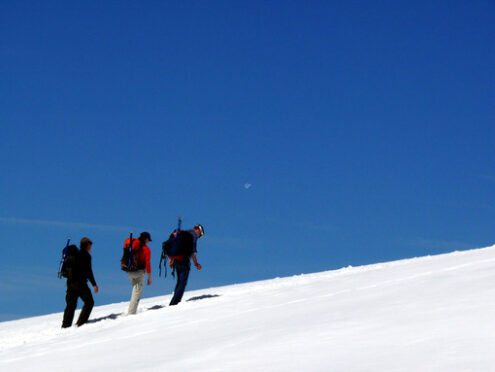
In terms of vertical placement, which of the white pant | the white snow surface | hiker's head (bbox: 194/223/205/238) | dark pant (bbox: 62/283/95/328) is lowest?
the white snow surface

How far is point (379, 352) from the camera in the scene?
625 centimetres

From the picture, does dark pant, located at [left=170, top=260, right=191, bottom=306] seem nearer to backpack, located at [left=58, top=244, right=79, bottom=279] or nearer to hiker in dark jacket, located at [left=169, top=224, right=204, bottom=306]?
hiker in dark jacket, located at [left=169, top=224, right=204, bottom=306]

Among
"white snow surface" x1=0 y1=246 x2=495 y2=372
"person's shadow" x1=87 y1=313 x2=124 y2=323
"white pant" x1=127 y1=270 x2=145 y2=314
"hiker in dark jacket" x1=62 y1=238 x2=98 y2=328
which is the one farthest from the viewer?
"person's shadow" x1=87 y1=313 x2=124 y2=323

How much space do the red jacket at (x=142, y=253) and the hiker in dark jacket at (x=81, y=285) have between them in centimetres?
82

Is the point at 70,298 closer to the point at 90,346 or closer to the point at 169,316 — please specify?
the point at 169,316

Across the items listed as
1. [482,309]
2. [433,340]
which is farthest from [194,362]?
[482,309]

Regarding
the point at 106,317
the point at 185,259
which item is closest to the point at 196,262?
the point at 185,259

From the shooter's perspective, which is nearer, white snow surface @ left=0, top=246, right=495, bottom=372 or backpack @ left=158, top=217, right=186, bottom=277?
white snow surface @ left=0, top=246, right=495, bottom=372

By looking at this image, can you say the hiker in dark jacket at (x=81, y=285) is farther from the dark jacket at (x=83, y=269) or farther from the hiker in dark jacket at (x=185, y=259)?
the hiker in dark jacket at (x=185, y=259)

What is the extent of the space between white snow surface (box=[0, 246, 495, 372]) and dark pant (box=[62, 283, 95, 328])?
28 cm

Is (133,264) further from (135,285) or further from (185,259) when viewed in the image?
(185,259)

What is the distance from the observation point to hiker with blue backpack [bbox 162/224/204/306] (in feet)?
44.4

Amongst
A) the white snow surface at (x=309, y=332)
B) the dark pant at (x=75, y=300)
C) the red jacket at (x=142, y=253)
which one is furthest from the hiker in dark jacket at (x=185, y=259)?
the dark pant at (x=75, y=300)

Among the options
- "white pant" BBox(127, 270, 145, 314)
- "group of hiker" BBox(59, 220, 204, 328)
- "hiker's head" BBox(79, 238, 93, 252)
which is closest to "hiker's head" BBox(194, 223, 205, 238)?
"group of hiker" BBox(59, 220, 204, 328)
